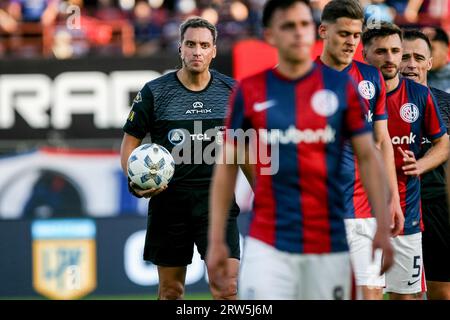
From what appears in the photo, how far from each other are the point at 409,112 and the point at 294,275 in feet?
9.12

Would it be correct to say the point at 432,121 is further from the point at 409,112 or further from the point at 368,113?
the point at 368,113

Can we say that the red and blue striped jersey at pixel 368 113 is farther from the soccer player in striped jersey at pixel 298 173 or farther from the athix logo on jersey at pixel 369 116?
the soccer player in striped jersey at pixel 298 173

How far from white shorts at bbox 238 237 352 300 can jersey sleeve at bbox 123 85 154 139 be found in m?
2.56

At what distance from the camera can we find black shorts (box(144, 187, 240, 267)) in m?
7.21

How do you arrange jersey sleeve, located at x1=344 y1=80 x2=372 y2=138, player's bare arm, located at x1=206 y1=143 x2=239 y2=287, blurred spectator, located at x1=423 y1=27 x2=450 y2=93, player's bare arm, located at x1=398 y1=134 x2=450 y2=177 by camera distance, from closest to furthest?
player's bare arm, located at x1=206 y1=143 x2=239 y2=287
jersey sleeve, located at x1=344 y1=80 x2=372 y2=138
player's bare arm, located at x1=398 y1=134 x2=450 y2=177
blurred spectator, located at x1=423 y1=27 x2=450 y2=93

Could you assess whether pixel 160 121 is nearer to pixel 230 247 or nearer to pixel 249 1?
pixel 230 247

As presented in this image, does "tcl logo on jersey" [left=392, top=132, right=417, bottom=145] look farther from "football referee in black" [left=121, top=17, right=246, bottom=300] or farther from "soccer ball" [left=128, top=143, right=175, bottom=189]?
"soccer ball" [left=128, top=143, right=175, bottom=189]

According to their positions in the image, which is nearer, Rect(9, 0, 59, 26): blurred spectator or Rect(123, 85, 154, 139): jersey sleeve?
Rect(123, 85, 154, 139): jersey sleeve

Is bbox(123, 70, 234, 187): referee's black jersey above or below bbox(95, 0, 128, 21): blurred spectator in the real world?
below

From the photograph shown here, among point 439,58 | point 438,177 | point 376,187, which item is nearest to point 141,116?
point 438,177

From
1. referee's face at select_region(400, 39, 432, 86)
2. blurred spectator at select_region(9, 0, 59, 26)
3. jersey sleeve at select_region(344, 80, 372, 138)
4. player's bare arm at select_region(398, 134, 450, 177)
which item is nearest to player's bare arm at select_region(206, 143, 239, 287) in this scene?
jersey sleeve at select_region(344, 80, 372, 138)

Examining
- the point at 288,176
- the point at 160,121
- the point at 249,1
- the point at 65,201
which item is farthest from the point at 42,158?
the point at 288,176

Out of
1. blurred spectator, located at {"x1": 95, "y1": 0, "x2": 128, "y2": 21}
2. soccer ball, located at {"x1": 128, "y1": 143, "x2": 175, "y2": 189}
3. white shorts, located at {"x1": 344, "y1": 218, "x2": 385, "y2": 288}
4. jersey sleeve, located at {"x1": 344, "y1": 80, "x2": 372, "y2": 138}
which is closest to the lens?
jersey sleeve, located at {"x1": 344, "y1": 80, "x2": 372, "y2": 138}

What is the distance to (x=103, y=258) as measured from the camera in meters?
11.9
